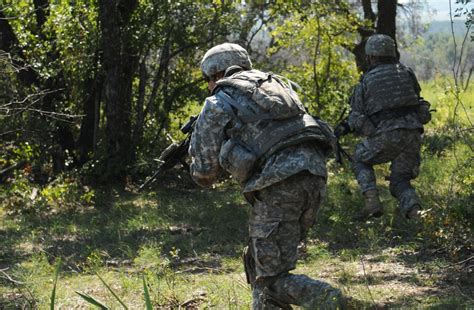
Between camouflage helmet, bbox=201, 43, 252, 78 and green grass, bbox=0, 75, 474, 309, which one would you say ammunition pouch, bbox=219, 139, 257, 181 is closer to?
camouflage helmet, bbox=201, 43, 252, 78

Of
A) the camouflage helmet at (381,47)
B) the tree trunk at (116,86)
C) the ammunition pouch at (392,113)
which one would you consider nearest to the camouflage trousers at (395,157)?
the ammunition pouch at (392,113)

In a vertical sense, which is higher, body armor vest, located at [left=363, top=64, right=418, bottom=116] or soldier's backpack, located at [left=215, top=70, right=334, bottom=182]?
body armor vest, located at [left=363, top=64, right=418, bottom=116]

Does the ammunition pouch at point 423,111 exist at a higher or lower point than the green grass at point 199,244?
higher

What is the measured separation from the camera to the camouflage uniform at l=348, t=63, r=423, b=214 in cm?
752

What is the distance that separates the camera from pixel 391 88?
7.50 metres

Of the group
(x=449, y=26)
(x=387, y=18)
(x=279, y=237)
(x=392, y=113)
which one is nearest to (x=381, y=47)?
(x=392, y=113)

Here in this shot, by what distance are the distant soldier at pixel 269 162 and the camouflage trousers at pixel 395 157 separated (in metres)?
3.33

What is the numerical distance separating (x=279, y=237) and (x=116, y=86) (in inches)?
265

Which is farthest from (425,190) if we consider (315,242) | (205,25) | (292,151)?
(292,151)

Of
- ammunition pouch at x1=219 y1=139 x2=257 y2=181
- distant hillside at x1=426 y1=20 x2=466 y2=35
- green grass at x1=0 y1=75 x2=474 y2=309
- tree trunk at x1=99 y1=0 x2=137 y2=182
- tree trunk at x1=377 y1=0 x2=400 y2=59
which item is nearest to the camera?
ammunition pouch at x1=219 y1=139 x2=257 y2=181

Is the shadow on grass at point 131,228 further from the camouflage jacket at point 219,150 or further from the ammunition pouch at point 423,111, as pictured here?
the camouflage jacket at point 219,150

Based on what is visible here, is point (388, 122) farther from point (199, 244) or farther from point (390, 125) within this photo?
point (199, 244)

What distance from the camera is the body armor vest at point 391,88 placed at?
7.51m

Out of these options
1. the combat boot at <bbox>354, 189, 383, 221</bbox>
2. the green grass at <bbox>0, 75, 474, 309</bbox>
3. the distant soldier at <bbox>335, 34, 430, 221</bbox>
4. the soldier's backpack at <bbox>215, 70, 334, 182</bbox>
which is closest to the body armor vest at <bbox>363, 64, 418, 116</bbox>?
the distant soldier at <bbox>335, 34, 430, 221</bbox>
